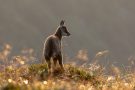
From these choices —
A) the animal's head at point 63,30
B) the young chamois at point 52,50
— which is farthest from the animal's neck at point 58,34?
the young chamois at point 52,50

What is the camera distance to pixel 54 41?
535 inches

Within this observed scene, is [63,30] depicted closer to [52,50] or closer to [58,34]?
[58,34]

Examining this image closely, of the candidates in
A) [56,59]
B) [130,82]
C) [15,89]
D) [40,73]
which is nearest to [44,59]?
[56,59]

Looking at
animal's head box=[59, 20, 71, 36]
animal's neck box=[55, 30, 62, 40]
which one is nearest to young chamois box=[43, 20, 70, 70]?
animal's neck box=[55, 30, 62, 40]

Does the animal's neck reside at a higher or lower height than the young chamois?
higher

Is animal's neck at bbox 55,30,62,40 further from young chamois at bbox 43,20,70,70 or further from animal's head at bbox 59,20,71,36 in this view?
young chamois at bbox 43,20,70,70

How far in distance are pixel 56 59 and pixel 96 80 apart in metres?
1.88

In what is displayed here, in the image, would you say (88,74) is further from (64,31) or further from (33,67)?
(64,31)

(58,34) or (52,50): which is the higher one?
(58,34)

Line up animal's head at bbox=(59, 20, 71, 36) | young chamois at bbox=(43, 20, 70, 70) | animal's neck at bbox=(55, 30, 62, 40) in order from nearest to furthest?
young chamois at bbox=(43, 20, 70, 70) → animal's neck at bbox=(55, 30, 62, 40) → animal's head at bbox=(59, 20, 71, 36)

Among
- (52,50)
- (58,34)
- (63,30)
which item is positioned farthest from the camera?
(63,30)

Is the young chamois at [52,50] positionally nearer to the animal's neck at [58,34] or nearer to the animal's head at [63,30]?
the animal's neck at [58,34]

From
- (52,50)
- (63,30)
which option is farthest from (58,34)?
(52,50)

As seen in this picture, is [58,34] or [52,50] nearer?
[52,50]
